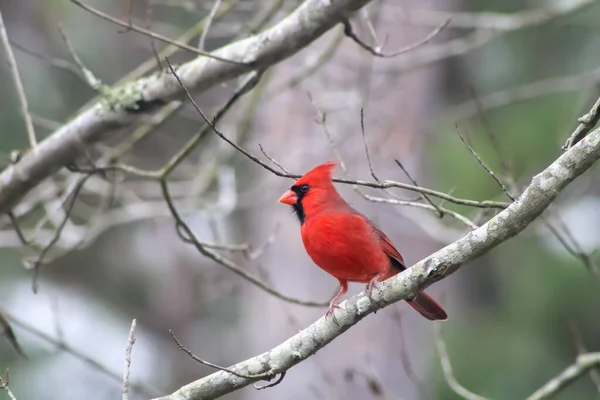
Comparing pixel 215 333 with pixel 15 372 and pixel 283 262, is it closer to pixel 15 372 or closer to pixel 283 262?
pixel 15 372

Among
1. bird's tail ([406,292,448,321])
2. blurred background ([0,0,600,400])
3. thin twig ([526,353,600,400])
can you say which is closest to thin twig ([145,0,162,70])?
blurred background ([0,0,600,400])

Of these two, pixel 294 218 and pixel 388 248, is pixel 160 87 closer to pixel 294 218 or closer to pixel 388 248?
pixel 388 248

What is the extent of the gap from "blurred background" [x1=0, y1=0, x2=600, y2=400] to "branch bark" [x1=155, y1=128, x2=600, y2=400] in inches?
32.6

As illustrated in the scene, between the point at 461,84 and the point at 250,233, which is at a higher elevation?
the point at 461,84

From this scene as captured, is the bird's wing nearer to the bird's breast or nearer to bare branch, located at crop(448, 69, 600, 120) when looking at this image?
the bird's breast

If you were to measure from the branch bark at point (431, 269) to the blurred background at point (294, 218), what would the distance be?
2.72 feet

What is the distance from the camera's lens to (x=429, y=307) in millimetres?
3438

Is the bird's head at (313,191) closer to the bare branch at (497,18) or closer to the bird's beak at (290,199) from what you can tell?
the bird's beak at (290,199)

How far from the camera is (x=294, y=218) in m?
5.70

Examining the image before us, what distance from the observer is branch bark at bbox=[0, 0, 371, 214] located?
118 inches

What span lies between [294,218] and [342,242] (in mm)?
2452

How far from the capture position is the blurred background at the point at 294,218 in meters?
4.81

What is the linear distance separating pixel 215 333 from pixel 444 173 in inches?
105

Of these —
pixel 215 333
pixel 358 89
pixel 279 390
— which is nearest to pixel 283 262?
pixel 279 390
